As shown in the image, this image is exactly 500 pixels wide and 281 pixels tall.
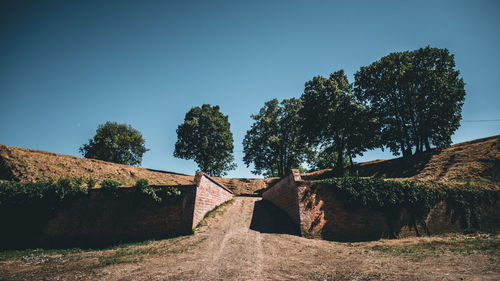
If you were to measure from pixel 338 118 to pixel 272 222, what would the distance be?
59.3 feet

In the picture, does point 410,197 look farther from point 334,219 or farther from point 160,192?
point 160,192

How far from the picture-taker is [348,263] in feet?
20.6

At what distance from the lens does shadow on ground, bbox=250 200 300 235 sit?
391 inches

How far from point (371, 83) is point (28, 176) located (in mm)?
36805

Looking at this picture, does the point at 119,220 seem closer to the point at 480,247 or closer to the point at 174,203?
the point at 174,203

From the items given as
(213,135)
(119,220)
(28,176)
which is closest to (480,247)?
(119,220)

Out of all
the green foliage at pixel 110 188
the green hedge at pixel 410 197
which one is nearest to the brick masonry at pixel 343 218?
the green hedge at pixel 410 197

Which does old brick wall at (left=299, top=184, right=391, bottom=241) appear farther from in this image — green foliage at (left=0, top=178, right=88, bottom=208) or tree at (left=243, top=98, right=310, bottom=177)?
tree at (left=243, top=98, right=310, bottom=177)

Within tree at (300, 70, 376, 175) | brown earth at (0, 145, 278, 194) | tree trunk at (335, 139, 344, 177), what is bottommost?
brown earth at (0, 145, 278, 194)

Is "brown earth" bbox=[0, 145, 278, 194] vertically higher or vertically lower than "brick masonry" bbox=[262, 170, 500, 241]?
higher

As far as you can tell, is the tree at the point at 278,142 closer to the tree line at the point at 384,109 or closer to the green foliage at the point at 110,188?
the tree line at the point at 384,109

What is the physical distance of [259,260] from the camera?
661 cm

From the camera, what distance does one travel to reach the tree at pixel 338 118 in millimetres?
24281

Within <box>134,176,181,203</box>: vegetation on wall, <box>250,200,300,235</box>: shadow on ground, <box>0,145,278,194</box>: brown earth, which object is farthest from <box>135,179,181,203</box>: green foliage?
<box>0,145,278,194</box>: brown earth
